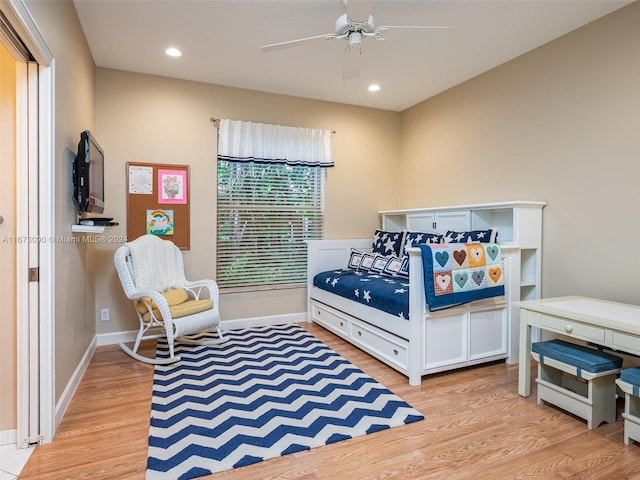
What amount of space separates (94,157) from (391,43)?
243 centimetres

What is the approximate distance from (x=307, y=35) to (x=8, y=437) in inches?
126

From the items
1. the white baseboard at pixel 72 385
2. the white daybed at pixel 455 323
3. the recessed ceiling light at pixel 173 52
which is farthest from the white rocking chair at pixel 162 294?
the recessed ceiling light at pixel 173 52

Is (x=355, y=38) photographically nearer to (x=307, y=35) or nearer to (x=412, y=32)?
(x=412, y=32)

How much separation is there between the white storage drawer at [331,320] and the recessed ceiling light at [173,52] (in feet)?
9.14

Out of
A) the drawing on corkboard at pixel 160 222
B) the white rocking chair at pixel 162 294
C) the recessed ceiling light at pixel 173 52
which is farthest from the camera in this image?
the drawing on corkboard at pixel 160 222

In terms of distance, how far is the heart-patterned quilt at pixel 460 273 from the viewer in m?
2.58

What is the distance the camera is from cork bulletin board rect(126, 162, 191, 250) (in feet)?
11.9

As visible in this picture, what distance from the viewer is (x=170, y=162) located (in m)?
3.76

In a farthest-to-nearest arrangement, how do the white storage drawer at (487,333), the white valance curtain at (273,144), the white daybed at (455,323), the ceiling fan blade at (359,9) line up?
the white valance curtain at (273,144) → the white storage drawer at (487,333) → the white daybed at (455,323) → the ceiling fan blade at (359,9)

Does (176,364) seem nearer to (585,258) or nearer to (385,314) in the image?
(385,314)

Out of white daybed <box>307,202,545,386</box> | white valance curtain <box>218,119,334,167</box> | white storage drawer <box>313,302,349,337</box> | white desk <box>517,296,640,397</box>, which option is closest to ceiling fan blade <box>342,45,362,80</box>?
white daybed <box>307,202,545,386</box>

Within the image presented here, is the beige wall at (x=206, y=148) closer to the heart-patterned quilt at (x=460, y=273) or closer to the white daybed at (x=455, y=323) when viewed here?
the white daybed at (x=455, y=323)

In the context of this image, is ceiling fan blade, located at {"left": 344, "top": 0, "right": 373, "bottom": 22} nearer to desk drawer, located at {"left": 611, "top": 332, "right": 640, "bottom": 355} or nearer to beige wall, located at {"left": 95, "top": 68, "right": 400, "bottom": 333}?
beige wall, located at {"left": 95, "top": 68, "right": 400, "bottom": 333}

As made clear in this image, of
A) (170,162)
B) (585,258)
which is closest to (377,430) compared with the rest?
(585,258)
